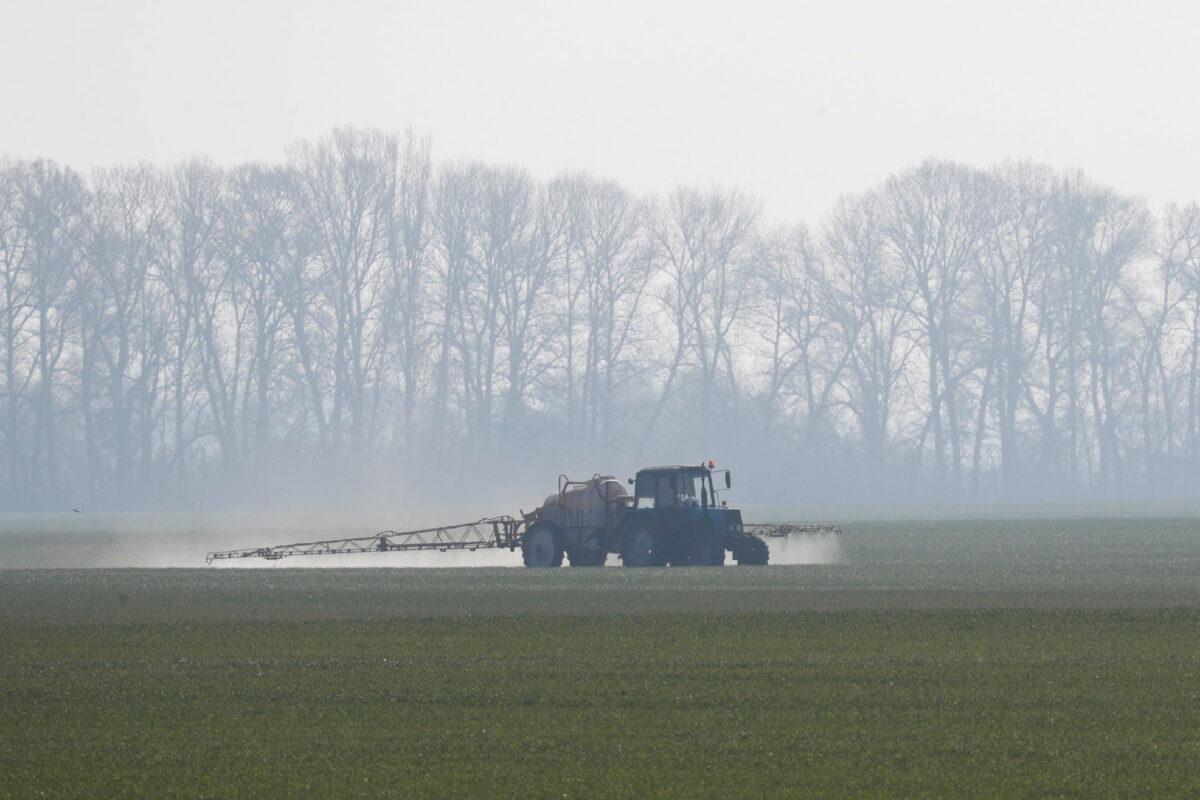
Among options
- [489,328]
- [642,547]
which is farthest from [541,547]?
[489,328]

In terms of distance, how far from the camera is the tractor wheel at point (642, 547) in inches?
1646

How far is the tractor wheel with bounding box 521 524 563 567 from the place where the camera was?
143 ft

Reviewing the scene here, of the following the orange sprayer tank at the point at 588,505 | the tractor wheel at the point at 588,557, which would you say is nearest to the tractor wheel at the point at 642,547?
the tractor wheel at the point at 588,557

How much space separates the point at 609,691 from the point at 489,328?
273ft

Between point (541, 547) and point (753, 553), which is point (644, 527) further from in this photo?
point (541, 547)

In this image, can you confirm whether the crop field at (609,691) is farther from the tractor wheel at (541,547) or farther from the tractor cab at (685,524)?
the tractor wheel at (541,547)

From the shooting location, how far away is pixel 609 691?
59.2 ft

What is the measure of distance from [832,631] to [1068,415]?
295 feet

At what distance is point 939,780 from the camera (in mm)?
13555

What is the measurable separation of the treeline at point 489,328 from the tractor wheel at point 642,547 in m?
58.5

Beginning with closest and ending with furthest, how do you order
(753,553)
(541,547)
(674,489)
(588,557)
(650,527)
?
(753,553), (650,527), (674,489), (588,557), (541,547)

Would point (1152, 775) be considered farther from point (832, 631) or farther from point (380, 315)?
point (380, 315)

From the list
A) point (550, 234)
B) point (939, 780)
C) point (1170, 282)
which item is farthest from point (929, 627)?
point (1170, 282)

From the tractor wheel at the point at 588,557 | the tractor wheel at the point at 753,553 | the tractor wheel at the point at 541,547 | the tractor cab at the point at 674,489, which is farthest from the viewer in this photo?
the tractor wheel at the point at 541,547
